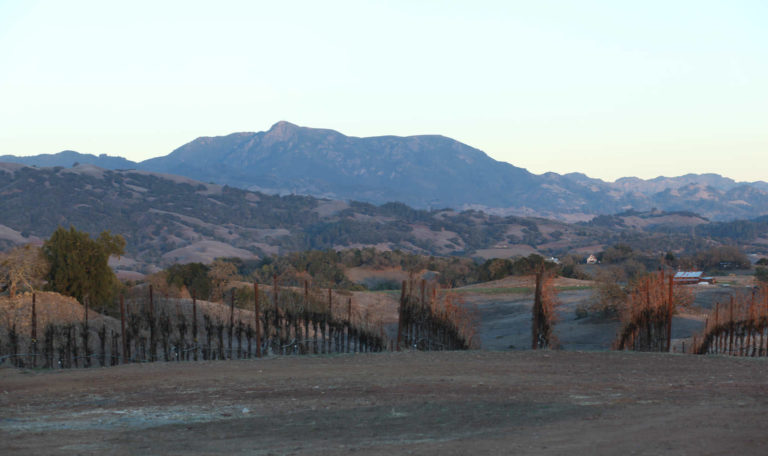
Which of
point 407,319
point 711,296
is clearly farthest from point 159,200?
point 407,319

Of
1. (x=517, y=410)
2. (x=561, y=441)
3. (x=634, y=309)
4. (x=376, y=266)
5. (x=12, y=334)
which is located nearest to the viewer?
(x=561, y=441)

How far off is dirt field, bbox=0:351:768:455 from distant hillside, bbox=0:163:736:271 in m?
94.8

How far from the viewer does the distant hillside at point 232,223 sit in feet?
414

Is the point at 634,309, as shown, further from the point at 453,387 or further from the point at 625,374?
the point at 453,387

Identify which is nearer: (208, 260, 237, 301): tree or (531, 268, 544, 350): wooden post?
(531, 268, 544, 350): wooden post

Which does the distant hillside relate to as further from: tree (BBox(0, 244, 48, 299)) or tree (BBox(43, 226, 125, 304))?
tree (BBox(0, 244, 48, 299))

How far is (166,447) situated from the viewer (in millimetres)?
9477

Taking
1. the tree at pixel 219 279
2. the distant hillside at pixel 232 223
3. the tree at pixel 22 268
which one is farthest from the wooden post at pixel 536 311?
the distant hillside at pixel 232 223

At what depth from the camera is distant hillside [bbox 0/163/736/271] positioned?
414ft

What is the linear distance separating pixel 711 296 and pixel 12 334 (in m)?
37.5

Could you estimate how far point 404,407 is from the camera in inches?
460

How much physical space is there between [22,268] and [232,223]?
125160mm

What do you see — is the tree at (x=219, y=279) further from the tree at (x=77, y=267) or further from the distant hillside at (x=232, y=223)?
the distant hillside at (x=232, y=223)

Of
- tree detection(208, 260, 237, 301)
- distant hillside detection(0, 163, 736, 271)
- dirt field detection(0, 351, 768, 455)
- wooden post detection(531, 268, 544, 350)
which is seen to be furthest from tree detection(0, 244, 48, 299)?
distant hillside detection(0, 163, 736, 271)
